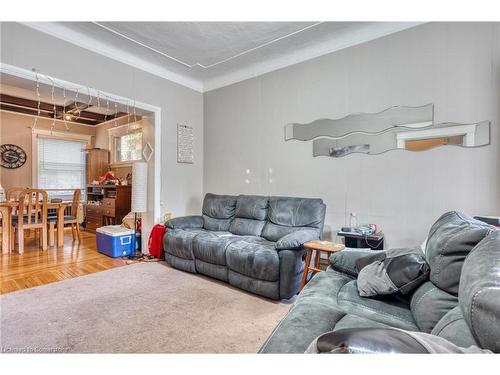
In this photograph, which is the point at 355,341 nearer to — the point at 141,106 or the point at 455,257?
the point at 455,257

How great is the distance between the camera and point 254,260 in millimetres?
2355

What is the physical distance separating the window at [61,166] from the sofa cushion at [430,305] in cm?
723

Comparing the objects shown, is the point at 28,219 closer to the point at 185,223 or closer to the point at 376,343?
the point at 185,223

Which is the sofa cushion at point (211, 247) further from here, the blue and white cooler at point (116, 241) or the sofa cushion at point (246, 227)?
the blue and white cooler at point (116, 241)

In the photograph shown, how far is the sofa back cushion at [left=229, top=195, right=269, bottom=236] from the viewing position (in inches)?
124

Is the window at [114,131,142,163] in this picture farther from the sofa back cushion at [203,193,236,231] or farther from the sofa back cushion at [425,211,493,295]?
the sofa back cushion at [425,211,493,295]

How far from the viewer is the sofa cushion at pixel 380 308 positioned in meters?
1.19

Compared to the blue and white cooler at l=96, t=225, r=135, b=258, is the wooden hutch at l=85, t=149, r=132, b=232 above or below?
above

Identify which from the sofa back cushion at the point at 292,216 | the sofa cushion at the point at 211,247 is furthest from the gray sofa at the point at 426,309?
the sofa cushion at the point at 211,247

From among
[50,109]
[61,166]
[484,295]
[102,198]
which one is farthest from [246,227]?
[61,166]

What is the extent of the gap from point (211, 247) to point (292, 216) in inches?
38.7

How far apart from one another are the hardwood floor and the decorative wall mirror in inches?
122

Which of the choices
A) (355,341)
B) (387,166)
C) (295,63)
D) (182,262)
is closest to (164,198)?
(182,262)

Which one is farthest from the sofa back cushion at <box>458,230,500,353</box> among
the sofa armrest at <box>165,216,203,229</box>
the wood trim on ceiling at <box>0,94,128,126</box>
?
the wood trim on ceiling at <box>0,94,128,126</box>
